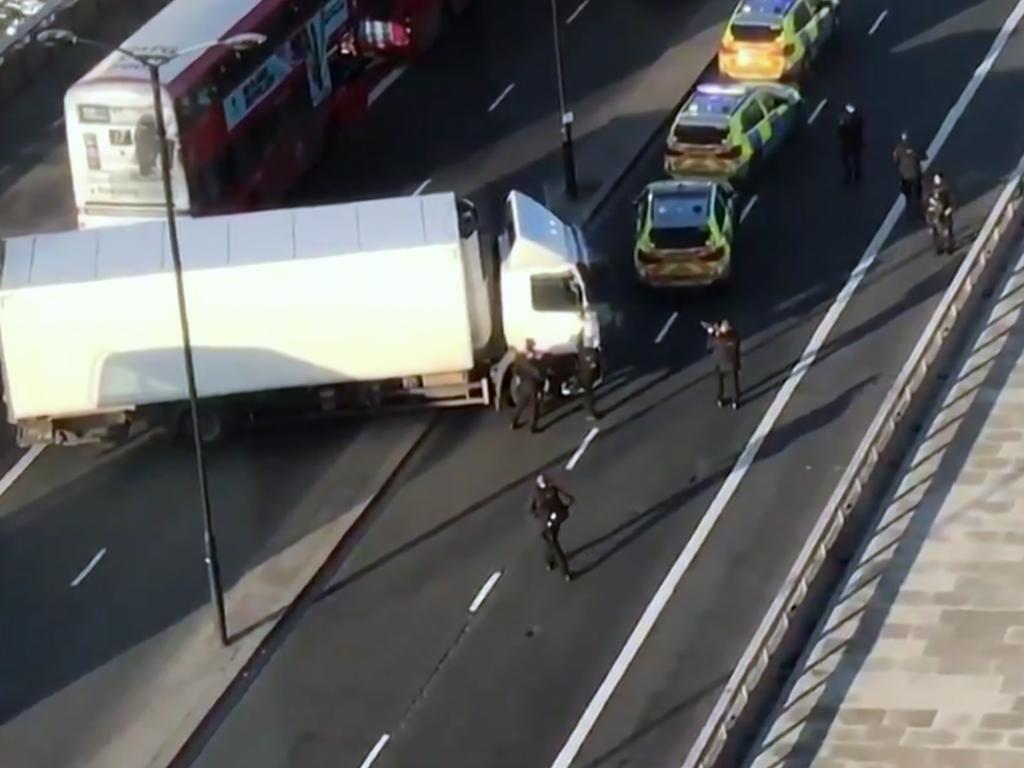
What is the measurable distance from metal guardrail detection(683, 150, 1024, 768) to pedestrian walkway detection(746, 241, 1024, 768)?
0.44 m

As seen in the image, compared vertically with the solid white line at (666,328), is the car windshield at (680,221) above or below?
above

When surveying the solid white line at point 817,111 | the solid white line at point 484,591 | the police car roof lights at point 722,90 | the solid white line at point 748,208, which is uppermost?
the police car roof lights at point 722,90

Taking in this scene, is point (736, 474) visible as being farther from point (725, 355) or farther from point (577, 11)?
point (577, 11)

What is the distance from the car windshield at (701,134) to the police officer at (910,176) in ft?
9.68

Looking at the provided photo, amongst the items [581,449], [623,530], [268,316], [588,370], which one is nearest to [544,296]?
[588,370]

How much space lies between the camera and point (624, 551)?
32406mm

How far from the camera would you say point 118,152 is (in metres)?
38.5

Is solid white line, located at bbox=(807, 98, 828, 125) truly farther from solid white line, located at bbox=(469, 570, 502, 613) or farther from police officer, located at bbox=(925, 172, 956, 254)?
solid white line, located at bbox=(469, 570, 502, 613)

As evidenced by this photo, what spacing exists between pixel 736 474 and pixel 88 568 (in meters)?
8.80

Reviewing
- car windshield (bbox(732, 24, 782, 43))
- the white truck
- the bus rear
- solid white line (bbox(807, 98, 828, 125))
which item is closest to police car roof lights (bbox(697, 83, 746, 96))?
car windshield (bbox(732, 24, 782, 43))

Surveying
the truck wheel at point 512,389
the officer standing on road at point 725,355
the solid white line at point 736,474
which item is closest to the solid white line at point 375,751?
the solid white line at point 736,474

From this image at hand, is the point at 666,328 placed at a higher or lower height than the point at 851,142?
lower

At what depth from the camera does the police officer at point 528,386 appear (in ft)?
115

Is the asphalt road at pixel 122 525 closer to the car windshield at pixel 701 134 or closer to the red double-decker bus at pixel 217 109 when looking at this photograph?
the red double-decker bus at pixel 217 109
